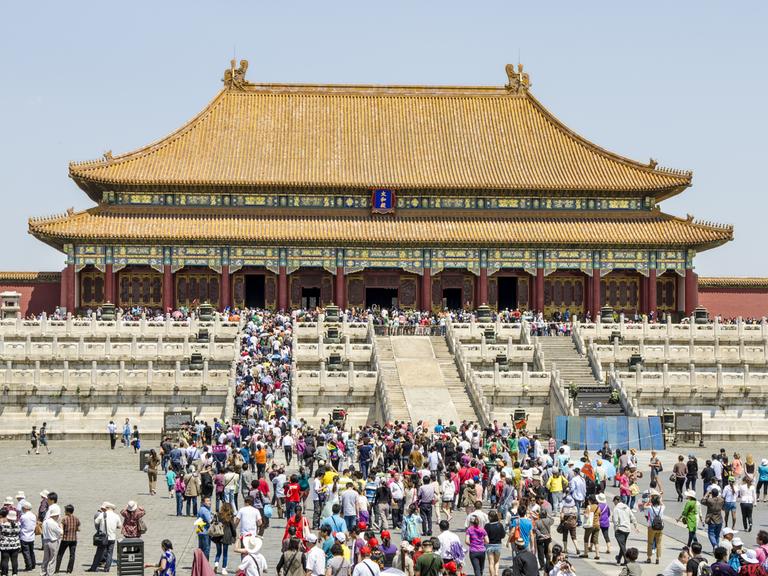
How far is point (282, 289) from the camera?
73.4 metres

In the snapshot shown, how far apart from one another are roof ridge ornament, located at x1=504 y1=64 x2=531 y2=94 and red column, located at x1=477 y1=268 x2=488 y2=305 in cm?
1497

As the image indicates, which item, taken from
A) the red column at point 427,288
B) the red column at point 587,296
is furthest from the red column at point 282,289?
the red column at point 587,296

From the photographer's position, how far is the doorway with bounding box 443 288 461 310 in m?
75.8

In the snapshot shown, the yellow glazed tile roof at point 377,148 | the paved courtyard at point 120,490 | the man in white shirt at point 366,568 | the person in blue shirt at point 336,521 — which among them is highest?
the yellow glazed tile roof at point 377,148

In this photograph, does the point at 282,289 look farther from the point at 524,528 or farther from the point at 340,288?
the point at 524,528

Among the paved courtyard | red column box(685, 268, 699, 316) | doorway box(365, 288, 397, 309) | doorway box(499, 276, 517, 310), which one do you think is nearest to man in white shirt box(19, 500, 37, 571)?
A: the paved courtyard

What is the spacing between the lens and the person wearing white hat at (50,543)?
24094 mm

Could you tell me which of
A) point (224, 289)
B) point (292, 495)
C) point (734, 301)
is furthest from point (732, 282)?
point (292, 495)

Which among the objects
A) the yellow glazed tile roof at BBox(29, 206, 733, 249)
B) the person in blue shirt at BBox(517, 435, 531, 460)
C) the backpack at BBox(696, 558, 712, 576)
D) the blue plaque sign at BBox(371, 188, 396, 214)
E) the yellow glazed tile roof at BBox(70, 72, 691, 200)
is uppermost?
the yellow glazed tile roof at BBox(70, 72, 691, 200)

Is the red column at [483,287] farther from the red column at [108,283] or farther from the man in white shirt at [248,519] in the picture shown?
the man in white shirt at [248,519]

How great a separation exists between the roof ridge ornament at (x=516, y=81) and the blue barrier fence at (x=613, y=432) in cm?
4292

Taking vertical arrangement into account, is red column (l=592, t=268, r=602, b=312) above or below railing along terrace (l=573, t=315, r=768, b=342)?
above

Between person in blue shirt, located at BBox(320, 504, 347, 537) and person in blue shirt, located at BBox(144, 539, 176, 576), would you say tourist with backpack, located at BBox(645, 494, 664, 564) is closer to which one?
person in blue shirt, located at BBox(320, 504, 347, 537)

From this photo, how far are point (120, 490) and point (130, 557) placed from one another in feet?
38.9
